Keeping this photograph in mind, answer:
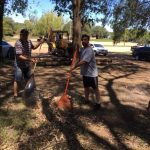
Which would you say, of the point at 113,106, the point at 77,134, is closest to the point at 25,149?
the point at 77,134

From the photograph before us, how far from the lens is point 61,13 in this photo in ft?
96.1

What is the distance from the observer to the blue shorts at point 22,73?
938cm

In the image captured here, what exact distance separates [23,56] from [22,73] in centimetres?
63

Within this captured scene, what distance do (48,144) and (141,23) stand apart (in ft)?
84.4

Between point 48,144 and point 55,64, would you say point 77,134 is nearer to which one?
point 48,144

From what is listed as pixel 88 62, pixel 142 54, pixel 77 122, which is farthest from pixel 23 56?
pixel 142 54

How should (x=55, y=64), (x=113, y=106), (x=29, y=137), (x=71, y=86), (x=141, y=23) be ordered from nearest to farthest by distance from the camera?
1. (x=29, y=137)
2. (x=113, y=106)
3. (x=71, y=86)
4. (x=55, y=64)
5. (x=141, y=23)

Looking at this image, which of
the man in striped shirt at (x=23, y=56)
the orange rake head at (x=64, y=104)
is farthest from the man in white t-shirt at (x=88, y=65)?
the man in striped shirt at (x=23, y=56)

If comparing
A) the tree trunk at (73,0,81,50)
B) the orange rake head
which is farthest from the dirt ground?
the tree trunk at (73,0,81,50)

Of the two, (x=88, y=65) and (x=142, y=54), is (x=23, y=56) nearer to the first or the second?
(x=88, y=65)

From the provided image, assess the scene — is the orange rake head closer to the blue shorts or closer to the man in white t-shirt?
the man in white t-shirt

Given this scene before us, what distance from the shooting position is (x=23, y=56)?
901 centimetres

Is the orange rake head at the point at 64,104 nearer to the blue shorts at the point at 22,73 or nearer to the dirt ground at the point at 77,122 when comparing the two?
the dirt ground at the point at 77,122

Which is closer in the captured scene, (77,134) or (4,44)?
(77,134)
